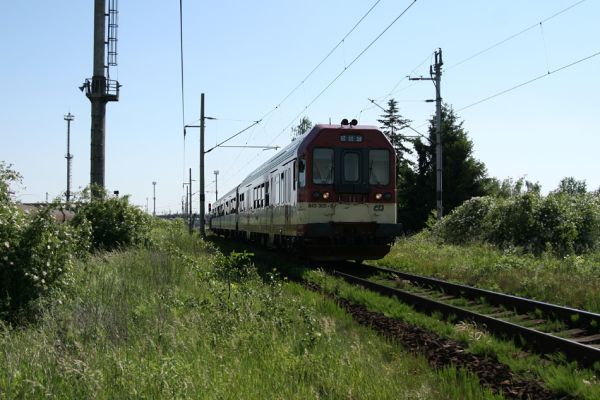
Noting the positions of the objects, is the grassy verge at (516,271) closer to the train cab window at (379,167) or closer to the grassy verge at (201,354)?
the train cab window at (379,167)

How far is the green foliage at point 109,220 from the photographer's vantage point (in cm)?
1617

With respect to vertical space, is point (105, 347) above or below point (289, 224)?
below

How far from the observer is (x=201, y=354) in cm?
561

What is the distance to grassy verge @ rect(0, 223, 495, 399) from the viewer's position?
4.58 m

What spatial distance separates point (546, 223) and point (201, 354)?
17.3m

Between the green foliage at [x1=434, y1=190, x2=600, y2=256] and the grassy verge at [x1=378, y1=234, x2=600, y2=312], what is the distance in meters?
1.75

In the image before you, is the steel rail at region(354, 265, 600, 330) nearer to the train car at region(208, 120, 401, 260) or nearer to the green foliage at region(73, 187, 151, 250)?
the train car at region(208, 120, 401, 260)

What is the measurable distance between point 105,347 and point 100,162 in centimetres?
1147

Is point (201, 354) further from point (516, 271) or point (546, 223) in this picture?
point (546, 223)

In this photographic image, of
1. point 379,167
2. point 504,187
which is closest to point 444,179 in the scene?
point 504,187

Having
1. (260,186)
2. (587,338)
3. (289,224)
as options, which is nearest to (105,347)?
(587,338)

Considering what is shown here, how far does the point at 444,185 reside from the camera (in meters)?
45.2

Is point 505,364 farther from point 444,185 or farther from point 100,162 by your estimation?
point 444,185

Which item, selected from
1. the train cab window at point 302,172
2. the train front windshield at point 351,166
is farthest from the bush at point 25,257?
the train front windshield at point 351,166
